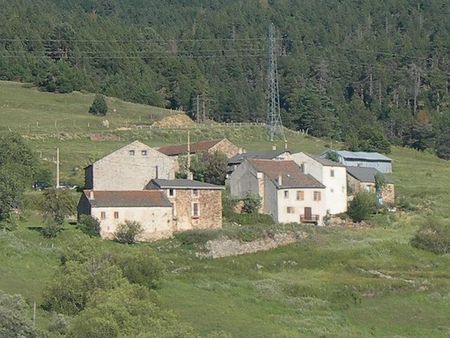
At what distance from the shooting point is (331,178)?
8319cm

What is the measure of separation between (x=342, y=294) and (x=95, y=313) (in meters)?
18.5

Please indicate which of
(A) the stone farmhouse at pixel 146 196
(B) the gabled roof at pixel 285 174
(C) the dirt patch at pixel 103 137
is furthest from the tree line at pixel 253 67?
(A) the stone farmhouse at pixel 146 196

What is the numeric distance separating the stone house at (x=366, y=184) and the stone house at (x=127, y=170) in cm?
1450

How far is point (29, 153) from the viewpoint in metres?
83.2

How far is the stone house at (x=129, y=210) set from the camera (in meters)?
70.5

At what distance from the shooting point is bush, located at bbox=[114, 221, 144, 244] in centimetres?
6969

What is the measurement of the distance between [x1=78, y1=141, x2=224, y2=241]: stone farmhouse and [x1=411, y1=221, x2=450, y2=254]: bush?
1163 centimetres

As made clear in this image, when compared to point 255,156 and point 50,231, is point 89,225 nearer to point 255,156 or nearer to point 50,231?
point 50,231

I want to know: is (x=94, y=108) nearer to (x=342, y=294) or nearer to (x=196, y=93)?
(x=196, y=93)

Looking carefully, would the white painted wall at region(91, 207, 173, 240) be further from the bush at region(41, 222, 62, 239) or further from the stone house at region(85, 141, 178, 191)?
the stone house at region(85, 141, 178, 191)

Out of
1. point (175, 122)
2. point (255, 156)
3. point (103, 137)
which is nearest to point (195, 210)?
point (255, 156)

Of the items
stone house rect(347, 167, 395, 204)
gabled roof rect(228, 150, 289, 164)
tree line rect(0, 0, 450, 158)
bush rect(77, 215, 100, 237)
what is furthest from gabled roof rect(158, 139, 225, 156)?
tree line rect(0, 0, 450, 158)

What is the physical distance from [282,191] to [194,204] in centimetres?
685

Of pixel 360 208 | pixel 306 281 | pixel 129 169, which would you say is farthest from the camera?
pixel 360 208
